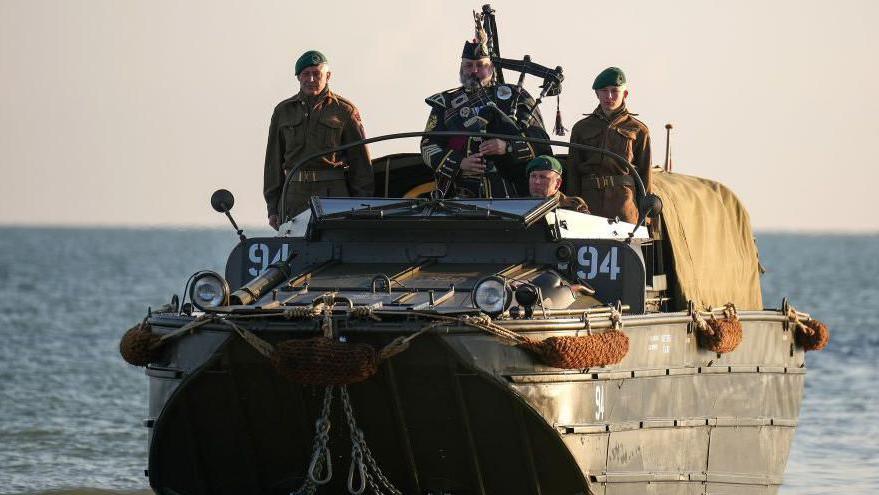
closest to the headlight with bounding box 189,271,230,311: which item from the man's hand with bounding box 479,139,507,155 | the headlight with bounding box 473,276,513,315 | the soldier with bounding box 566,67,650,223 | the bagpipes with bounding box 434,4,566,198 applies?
the headlight with bounding box 473,276,513,315

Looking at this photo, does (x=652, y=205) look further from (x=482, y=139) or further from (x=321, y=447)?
(x=321, y=447)

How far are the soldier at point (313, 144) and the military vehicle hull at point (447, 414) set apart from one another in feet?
9.51

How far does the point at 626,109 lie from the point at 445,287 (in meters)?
3.00

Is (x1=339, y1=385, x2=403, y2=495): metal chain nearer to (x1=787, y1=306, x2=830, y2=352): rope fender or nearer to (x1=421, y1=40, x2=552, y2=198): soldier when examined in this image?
(x1=421, y1=40, x2=552, y2=198): soldier

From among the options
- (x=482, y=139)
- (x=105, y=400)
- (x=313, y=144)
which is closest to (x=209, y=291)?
(x=313, y=144)

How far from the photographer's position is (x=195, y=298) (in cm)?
1397

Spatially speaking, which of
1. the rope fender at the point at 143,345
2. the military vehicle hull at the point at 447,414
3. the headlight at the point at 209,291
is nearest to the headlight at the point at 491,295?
the military vehicle hull at the point at 447,414

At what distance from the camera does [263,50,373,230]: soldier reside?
55.5ft

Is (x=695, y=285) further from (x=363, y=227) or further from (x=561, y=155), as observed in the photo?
(x=363, y=227)

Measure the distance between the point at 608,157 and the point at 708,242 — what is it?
1.34m

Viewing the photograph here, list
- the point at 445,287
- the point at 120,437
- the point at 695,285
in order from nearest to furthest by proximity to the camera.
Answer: the point at 445,287 < the point at 695,285 < the point at 120,437

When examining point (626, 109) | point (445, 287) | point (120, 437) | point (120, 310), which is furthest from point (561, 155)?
point (120, 310)

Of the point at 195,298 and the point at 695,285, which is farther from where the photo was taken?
the point at 695,285

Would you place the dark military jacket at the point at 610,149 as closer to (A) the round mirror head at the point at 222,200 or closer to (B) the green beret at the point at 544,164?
(B) the green beret at the point at 544,164
